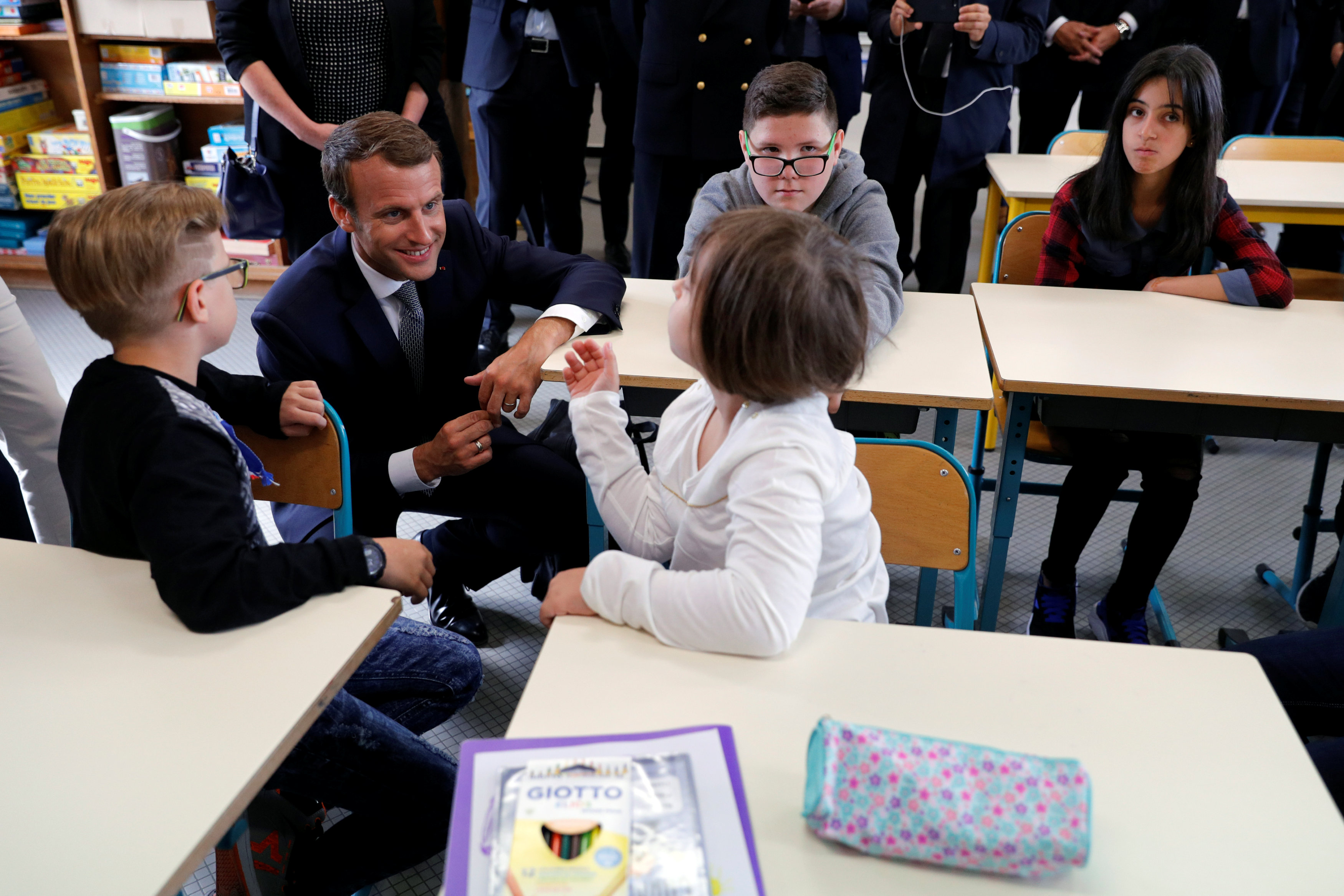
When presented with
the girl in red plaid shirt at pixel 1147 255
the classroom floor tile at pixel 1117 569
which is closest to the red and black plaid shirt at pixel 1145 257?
the girl in red plaid shirt at pixel 1147 255

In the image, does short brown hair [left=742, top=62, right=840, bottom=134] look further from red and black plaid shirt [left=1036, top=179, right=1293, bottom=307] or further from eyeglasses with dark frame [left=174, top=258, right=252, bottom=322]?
eyeglasses with dark frame [left=174, top=258, right=252, bottom=322]

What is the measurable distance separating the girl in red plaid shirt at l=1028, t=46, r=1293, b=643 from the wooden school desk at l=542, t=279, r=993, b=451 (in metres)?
0.36

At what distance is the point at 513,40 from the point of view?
334cm

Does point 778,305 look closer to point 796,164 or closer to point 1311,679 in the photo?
point 1311,679

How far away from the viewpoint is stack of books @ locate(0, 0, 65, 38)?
3740 mm

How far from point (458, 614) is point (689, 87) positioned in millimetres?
1743

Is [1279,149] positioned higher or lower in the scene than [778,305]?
lower

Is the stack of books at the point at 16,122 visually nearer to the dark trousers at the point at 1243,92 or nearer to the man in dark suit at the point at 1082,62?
the man in dark suit at the point at 1082,62

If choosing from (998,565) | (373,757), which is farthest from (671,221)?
(373,757)

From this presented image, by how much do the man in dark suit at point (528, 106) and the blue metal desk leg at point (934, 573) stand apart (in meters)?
1.88

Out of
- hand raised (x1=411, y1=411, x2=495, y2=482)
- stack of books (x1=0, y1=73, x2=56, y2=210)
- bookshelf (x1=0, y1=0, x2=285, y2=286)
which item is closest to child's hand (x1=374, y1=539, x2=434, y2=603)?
hand raised (x1=411, y1=411, x2=495, y2=482)

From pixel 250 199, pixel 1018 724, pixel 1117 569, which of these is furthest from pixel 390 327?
pixel 1117 569

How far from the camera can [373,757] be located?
1.25 metres

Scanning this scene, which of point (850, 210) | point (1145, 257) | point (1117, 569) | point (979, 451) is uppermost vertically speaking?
point (850, 210)
